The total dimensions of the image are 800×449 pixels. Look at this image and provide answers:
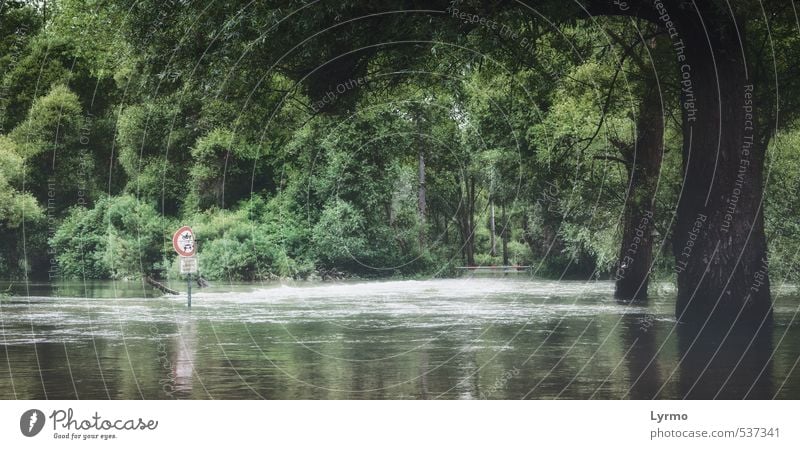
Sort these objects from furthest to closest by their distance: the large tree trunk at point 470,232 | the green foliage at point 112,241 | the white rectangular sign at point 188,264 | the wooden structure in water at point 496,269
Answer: the large tree trunk at point 470,232 → the wooden structure in water at point 496,269 → the green foliage at point 112,241 → the white rectangular sign at point 188,264

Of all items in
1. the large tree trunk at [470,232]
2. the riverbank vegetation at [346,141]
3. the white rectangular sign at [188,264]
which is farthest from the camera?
the large tree trunk at [470,232]

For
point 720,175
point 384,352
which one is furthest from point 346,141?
point 384,352

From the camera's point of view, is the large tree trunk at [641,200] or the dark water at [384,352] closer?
the dark water at [384,352]

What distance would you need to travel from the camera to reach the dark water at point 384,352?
51.1 ft

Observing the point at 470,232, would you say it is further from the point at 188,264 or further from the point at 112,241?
the point at 188,264

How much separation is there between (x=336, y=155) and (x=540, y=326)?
130ft

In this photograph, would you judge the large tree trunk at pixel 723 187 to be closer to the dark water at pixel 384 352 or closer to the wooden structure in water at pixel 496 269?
the dark water at pixel 384 352

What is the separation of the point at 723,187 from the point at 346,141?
4488cm

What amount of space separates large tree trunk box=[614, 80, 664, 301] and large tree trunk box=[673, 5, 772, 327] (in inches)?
293

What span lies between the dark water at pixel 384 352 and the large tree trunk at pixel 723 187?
99 centimetres

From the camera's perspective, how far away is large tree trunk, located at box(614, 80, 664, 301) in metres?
34.2

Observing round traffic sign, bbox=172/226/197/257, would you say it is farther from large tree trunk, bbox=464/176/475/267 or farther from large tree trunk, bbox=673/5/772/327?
large tree trunk, bbox=464/176/475/267

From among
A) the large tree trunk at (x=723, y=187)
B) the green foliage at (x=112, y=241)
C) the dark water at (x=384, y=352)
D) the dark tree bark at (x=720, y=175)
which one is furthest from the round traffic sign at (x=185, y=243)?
the green foliage at (x=112, y=241)

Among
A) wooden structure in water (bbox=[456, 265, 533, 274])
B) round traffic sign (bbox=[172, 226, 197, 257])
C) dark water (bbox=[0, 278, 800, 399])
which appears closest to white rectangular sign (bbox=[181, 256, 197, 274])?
round traffic sign (bbox=[172, 226, 197, 257])
